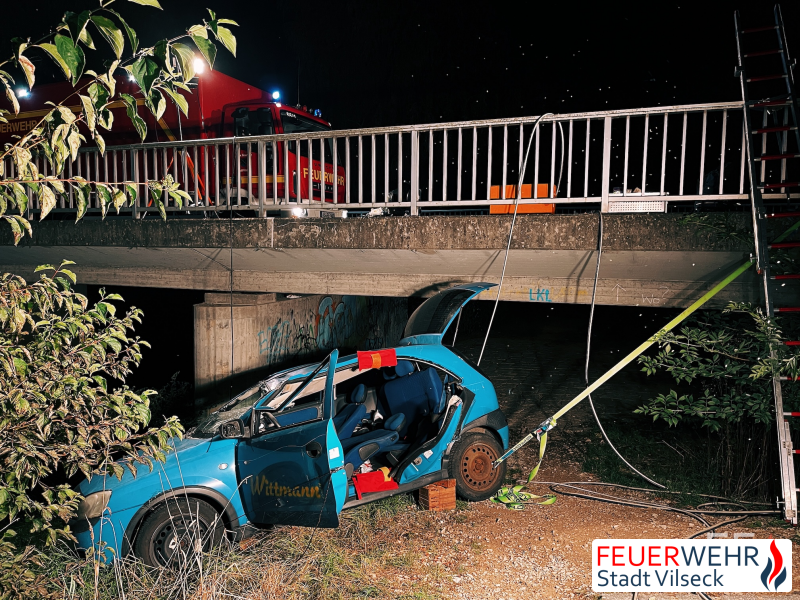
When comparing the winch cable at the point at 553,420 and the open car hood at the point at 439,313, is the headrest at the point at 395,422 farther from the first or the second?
the winch cable at the point at 553,420

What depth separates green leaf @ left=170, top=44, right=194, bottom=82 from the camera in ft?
6.13

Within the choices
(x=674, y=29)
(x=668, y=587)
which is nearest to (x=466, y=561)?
(x=668, y=587)

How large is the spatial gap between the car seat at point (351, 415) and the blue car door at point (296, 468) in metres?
0.79

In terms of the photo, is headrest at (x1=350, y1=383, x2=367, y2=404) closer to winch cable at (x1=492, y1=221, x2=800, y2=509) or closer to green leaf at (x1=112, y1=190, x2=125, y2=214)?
winch cable at (x1=492, y1=221, x2=800, y2=509)

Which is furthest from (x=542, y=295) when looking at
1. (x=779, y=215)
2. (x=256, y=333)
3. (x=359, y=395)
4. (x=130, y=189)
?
(x=130, y=189)

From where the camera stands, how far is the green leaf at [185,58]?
1868 mm

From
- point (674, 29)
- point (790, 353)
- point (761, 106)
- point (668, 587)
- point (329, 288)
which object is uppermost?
point (674, 29)

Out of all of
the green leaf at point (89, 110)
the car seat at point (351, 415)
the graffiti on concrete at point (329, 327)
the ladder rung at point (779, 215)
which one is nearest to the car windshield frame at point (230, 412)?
the car seat at point (351, 415)

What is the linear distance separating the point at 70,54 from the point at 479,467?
458cm

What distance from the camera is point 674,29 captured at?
19.5 meters

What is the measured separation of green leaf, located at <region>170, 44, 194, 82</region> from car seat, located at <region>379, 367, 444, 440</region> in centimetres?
381

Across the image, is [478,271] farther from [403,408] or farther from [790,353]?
[790,353]

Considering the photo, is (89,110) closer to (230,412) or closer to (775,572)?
(230,412)

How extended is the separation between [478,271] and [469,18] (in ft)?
66.3
